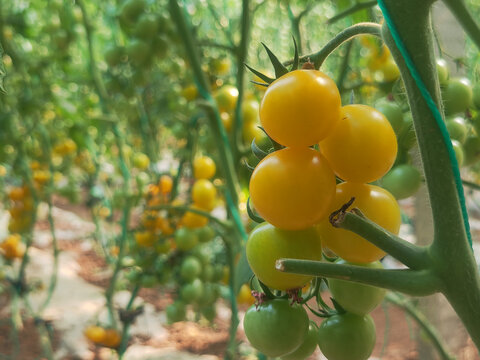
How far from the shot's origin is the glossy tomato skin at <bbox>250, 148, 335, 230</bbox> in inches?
11.4

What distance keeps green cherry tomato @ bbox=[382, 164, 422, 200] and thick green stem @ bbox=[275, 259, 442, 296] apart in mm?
236

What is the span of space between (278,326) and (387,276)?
12 cm

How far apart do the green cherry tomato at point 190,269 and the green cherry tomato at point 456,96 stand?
810 millimetres

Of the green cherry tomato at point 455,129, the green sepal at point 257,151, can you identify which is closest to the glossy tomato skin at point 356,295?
the green sepal at point 257,151

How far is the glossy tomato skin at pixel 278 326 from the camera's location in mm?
360

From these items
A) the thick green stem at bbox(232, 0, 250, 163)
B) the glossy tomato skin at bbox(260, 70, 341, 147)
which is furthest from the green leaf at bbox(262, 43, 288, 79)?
the thick green stem at bbox(232, 0, 250, 163)

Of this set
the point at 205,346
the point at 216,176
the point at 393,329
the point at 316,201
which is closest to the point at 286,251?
the point at 316,201

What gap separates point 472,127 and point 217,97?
0.55 metres

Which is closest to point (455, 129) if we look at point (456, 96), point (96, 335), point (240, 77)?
point (456, 96)

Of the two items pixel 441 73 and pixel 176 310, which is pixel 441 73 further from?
pixel 176 310

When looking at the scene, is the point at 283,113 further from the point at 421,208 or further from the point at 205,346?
the point at 205,346

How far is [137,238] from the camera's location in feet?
3.96

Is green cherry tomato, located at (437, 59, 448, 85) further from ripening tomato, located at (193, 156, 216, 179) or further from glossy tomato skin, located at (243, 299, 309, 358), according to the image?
ripening tomato, located at (193, 156, 216, 179)

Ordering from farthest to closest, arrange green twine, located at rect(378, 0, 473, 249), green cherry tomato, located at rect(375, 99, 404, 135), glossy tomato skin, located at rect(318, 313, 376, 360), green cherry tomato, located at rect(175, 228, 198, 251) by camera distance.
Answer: green cherry tomato, located at rect(175, 228, 198, 251) → green cherry tomato, located at rect(375, 99, 404, 135) → glossy tomato skin, located at rect(318, 313, 376, 360) → green twine, located at rect(378, 0, 473, 249)
